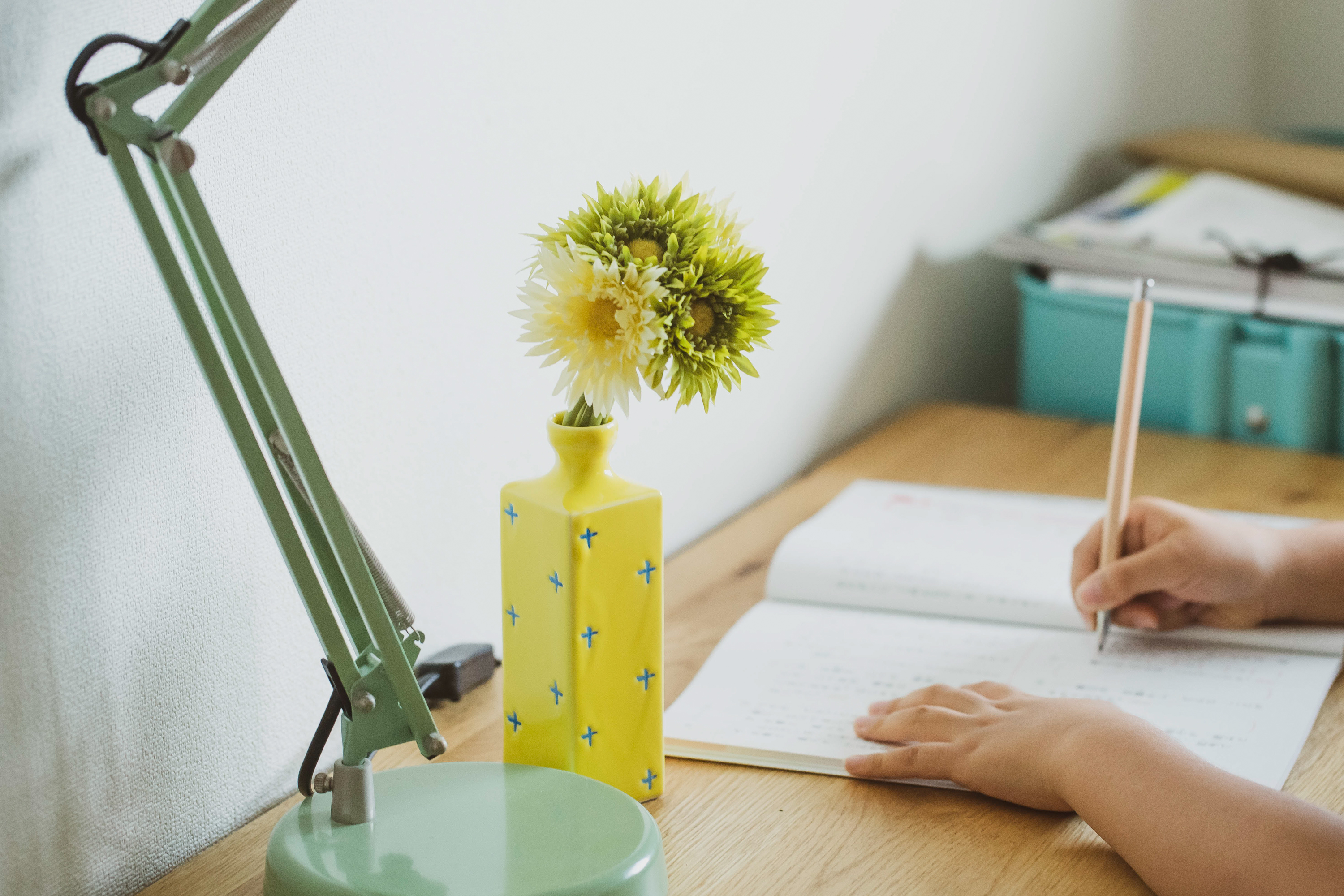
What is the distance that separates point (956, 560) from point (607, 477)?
42 cm

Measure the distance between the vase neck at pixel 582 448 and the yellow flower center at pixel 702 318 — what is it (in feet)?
0.26

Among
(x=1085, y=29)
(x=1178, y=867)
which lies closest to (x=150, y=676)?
(x=1178, y=867)

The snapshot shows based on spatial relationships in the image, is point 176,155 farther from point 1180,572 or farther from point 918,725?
point 1180,572

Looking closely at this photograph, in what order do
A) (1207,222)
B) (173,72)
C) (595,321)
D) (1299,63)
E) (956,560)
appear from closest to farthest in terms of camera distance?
(173,72)
(595,321)
(956,560)
(1207,222)
(1299,63)

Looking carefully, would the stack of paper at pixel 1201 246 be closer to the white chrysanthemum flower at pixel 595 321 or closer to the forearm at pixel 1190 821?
the forearm at pixel 1190 821

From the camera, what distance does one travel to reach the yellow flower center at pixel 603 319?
0.58 metres

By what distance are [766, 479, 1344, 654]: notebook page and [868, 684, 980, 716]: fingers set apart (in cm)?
18

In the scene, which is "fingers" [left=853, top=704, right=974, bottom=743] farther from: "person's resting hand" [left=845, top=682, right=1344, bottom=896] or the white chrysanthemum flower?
Result: the white chrysanthemum flower

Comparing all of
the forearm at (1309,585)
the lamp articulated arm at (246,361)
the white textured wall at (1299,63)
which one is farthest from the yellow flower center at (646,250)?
the white textured wall at (1299,63)

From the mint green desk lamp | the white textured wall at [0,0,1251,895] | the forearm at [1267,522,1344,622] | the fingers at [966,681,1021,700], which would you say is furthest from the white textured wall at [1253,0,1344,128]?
the mint green desk lamp

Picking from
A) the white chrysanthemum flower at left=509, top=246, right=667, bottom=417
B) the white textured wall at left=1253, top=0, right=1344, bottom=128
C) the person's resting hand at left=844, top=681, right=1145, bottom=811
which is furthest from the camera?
the white textured wall at left=1253, top=0, right=1344, bottom=128

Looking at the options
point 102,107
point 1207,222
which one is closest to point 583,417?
point 102,107

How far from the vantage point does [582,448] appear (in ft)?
2.08

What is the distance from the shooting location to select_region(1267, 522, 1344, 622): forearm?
0.89 m
